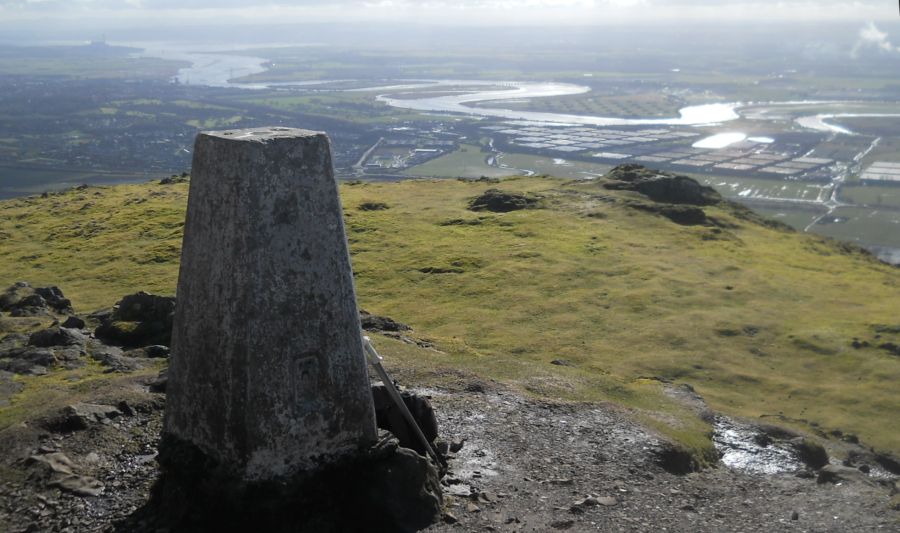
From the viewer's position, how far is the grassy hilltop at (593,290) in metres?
31.4

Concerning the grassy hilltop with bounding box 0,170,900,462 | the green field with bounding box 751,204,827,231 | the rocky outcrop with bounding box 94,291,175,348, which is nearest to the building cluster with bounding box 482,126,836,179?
the green field with bounding box 751,204,827,231

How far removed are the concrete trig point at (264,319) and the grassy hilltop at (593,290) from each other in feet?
35.4

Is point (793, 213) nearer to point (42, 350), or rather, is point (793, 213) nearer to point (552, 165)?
point (552, 165)

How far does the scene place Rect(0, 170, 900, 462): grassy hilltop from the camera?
31.4 meters

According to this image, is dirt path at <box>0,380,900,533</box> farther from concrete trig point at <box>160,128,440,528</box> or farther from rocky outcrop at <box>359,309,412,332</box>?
rocky outcrop at <box>359,309,412,332</box>

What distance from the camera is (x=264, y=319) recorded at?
578 inches

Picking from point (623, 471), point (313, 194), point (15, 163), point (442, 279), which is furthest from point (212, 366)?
point (15, 163)

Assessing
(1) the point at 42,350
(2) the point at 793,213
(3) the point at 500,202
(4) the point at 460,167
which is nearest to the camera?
(1) the point at 42,350

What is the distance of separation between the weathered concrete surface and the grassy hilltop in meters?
10.8

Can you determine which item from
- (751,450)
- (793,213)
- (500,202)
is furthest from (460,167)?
(751,450)

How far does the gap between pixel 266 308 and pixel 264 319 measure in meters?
0.18

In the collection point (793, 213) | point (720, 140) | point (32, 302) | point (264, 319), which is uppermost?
point (264, 319)

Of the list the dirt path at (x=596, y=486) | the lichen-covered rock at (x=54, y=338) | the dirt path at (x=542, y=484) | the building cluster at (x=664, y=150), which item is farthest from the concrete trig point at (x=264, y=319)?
the building cluster at (x=664, y=150)

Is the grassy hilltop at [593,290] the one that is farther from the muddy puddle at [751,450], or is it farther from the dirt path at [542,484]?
the dirt path at [542,484]
